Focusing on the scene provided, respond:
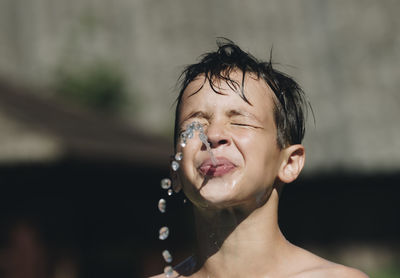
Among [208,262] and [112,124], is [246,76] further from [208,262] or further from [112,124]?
[112,124]

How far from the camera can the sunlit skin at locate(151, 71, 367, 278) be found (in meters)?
2.11

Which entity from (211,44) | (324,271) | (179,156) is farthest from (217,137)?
(211,44)

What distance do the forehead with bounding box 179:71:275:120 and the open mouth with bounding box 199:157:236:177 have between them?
6.3 inches

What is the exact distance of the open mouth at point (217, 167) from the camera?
2.10 m

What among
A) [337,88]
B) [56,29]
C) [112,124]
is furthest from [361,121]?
[56,29]

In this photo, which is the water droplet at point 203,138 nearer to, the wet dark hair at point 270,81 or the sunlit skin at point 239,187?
the sunlit skin at point 239,187

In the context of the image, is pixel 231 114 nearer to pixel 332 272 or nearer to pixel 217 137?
pixel 217 137

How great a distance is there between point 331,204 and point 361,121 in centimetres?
115

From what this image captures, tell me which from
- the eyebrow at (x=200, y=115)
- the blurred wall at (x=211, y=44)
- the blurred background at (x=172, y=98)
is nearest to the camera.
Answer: the eyebrow at (x=200, y=115)

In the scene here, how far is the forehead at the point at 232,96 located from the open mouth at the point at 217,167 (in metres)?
0.16

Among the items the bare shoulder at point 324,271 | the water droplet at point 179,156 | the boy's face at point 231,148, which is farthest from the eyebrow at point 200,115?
the bare shoulder at point 324,271

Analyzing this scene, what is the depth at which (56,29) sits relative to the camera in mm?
10805

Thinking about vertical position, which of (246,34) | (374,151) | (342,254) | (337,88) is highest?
(246,34)

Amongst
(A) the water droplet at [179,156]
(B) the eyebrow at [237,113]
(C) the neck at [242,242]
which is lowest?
(C) the neck at [242,242]
